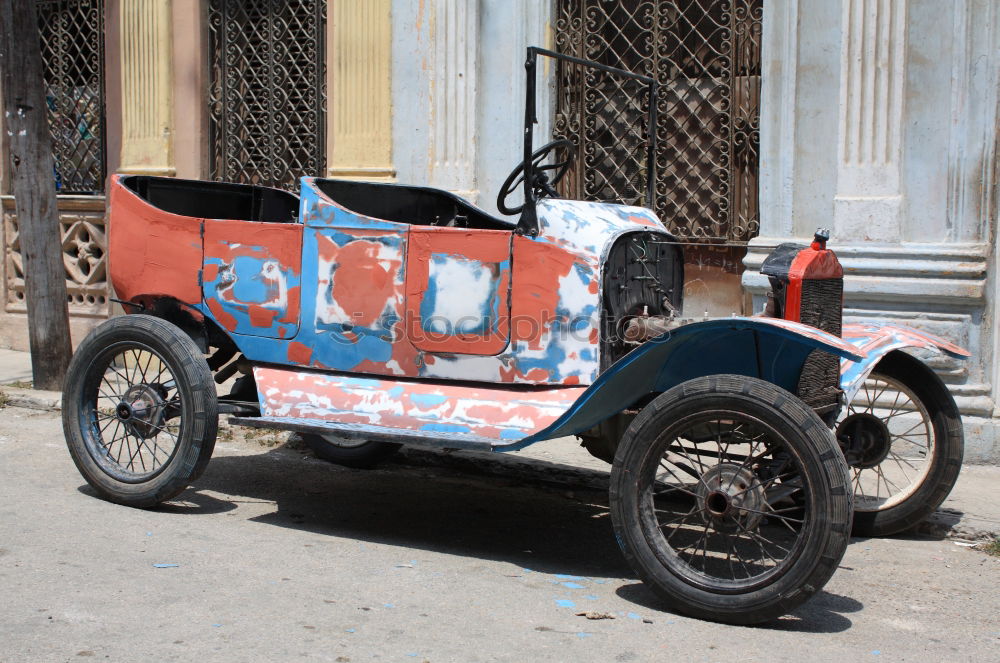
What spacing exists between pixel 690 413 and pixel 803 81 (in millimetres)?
4068

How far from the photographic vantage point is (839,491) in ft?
12.7

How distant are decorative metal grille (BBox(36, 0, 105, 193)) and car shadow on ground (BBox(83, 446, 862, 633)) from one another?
5.35 meters

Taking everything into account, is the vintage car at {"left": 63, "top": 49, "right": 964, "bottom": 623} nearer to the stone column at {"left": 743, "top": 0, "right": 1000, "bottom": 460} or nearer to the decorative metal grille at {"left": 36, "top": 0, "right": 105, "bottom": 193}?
the stone column at {"left": 743, "top": 0, "right": 1000, "bottom": 460}

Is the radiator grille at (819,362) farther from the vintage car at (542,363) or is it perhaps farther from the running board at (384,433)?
the running board at (384,433)

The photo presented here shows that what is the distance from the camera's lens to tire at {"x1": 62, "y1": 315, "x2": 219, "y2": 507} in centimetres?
527

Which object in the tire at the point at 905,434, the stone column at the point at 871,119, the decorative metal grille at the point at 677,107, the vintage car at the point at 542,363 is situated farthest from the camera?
the decorative metal grille at the point at 677,107

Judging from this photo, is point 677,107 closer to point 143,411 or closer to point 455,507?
point 455,507

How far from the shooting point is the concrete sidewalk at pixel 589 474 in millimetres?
5492

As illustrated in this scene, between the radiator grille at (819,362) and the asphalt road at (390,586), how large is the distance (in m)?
0.75

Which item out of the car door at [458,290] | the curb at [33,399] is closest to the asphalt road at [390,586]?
the car door at [458,290]

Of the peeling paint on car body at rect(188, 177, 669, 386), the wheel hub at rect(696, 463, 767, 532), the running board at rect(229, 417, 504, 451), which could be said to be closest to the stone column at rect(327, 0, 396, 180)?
the peeling paint on car body at rect(188, 177, 669, 386)

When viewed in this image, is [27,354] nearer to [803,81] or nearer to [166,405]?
[166,405]

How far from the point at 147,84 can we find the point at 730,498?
7928mm

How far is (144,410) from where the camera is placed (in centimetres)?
556
